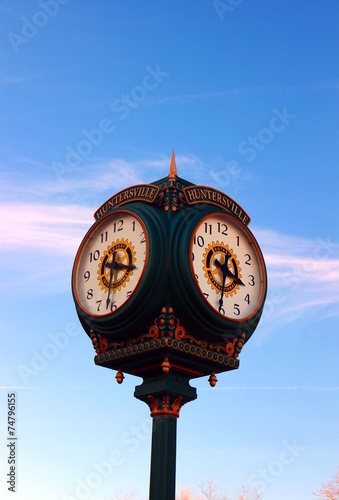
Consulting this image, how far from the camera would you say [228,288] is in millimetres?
14000

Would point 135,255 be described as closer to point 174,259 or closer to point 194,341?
point 174,259

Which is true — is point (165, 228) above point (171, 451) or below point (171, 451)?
above

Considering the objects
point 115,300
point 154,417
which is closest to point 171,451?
point 154,417

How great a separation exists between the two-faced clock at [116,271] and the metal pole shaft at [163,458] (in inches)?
70.0

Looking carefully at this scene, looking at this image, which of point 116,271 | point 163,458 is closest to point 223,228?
point 116,271

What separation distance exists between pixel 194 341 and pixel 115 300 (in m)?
1.61

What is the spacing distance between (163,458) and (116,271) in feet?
11.0

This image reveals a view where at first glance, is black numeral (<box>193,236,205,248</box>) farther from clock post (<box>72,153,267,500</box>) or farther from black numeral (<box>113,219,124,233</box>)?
black numeral (<box>113,219,124,233</box>)

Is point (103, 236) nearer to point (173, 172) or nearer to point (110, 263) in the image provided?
point (110, 263)

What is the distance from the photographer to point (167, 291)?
13.1 meters

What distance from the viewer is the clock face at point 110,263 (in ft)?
44.7

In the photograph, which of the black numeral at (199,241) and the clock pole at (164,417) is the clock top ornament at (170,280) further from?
the clock pole at (164,417)

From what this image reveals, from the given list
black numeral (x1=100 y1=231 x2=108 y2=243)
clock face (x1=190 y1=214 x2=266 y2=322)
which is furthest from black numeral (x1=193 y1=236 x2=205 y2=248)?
black numeral (x1=100 y1=231 x2=108 y2=243)

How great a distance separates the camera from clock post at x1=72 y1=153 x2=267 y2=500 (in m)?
13.1
